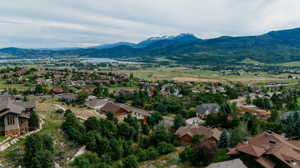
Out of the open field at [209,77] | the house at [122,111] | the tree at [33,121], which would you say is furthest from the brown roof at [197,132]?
the open field at [209,77]

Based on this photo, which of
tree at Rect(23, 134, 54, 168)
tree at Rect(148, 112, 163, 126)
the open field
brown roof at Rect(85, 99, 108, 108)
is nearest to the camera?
tree at Rect(23, 134, 54, 168)

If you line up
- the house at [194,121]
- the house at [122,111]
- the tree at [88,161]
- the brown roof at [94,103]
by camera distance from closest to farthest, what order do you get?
the tree at [88,161]
the house at [194,121]
the house at [122,111]
the brown roof at [94,103]

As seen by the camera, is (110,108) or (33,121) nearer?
(33,121)

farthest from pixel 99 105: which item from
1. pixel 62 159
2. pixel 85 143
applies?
pixel 62 159

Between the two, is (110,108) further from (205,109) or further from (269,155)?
(269,155)

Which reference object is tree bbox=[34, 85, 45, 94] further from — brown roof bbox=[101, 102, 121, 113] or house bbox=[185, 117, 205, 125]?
house bbox=[185, 117, 205, 125]

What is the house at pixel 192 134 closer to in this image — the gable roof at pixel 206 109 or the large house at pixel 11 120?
the gable roof at pixel 206 109

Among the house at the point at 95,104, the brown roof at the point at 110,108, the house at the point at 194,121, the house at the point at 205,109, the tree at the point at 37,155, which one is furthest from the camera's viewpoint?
the house at the point at 205,109

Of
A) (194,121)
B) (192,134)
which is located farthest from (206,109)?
A: (192,134)

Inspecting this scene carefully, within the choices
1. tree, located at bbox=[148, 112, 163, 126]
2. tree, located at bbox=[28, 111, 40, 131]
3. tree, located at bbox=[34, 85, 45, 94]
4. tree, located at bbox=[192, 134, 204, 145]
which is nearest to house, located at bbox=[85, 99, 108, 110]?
tree, located at bbox=[148, 112, 163, 126]

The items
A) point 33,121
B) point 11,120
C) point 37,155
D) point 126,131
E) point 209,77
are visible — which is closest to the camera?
point 37,155

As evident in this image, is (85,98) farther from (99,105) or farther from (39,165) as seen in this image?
(39,165)
